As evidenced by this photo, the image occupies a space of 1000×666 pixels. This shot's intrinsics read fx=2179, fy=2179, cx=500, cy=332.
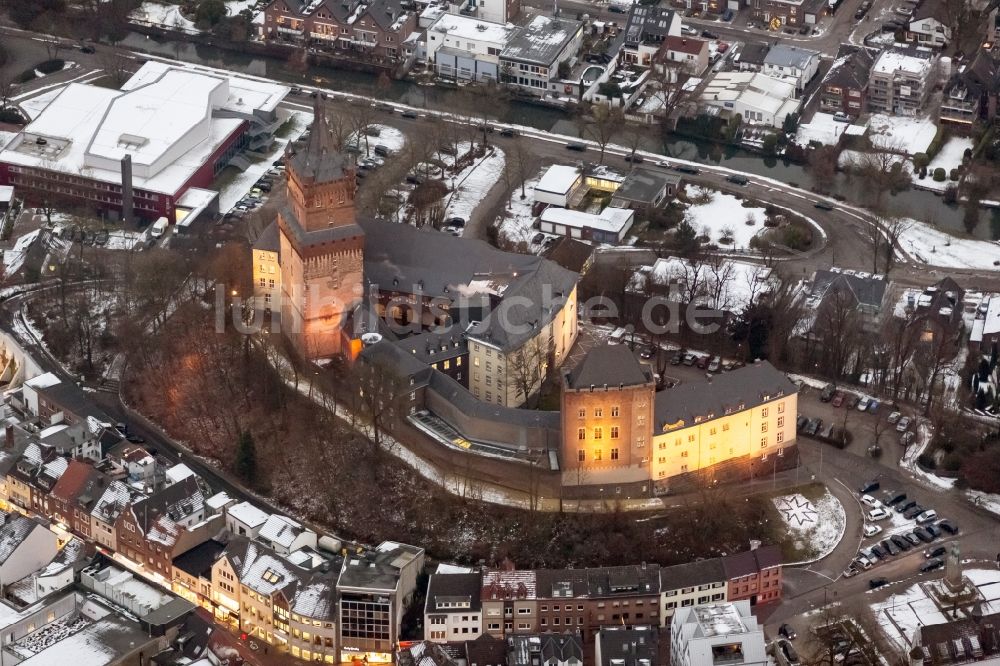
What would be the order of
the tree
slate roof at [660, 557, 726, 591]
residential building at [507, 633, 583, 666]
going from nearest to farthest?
residential building at [507, 633, 583, 666] → slate roof at [660, 557, 726, 591] → the tree

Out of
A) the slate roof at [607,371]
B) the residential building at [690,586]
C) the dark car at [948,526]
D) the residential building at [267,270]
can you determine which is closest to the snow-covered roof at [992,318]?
the dark car at [948,526]

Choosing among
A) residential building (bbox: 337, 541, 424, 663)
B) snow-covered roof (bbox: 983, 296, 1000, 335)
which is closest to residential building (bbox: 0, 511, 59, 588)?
residential building (bbox: 337, 541, 424, 663)

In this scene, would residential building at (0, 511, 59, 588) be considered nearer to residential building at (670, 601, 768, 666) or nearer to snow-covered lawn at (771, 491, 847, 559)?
residential building at (670, 601, 768, 666)

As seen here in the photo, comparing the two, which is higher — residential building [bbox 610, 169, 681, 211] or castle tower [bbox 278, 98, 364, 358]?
castle tower [bbox 278, 98, 364, 358]

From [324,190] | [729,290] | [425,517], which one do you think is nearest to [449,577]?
[425,517]

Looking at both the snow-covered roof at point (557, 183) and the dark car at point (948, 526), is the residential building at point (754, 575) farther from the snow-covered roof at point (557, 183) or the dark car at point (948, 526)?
the snow-covered roof at point (557, 183)

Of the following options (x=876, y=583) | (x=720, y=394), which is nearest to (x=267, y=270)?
(x=720, y=394)
